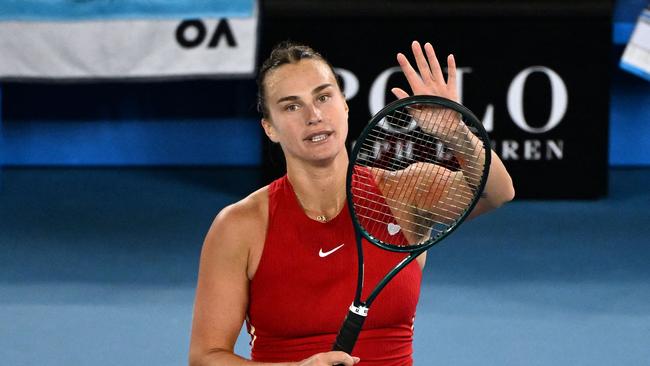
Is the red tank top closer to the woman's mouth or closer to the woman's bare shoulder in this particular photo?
the woman's bare shoulder

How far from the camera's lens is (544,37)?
633 centimetres

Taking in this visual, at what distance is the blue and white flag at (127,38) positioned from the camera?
6.25 metres

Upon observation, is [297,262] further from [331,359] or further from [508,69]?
[508,69]

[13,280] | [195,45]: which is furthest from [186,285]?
[195,45]

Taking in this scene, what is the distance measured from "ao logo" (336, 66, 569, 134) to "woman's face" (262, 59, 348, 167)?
3.82 m

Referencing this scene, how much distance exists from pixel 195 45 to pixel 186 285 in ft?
5.86

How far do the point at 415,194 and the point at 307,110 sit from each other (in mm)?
316

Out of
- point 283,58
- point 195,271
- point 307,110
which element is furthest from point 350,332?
point 195,271

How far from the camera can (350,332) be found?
7.73ft

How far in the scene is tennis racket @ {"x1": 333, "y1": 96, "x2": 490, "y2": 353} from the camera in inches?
93.4

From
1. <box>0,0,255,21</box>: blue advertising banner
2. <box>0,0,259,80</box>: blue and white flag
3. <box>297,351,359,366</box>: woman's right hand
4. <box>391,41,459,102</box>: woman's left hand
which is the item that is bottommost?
<box>297,351,359,366</box>: woman's right hand

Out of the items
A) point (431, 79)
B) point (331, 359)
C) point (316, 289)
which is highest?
point (431, 79)

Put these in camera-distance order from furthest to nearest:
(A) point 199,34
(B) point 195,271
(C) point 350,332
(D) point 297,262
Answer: (A) point 199,34, (B) point 195,271, (D) point 297,262, (C) point 350,332

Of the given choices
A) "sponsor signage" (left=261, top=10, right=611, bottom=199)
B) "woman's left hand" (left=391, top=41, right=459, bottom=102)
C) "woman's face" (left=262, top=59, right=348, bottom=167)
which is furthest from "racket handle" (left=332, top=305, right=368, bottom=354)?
"sponsor signage" (left=261, top=10, right=611, bottom=199)
